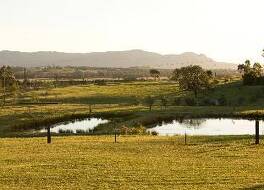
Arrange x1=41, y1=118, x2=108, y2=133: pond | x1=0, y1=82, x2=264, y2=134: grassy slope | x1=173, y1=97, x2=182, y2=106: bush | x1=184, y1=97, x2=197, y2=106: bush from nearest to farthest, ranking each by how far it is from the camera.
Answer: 1. x1=41, y1=118, x2=108, y2=133: pond
2. x1=0, y1=82, x2=264, y2=134: grassy slope
3. x1=184, y1=97, x2=197, y2=106: bush
4. x1=173, y1=97, x2=182, y2=106: bush

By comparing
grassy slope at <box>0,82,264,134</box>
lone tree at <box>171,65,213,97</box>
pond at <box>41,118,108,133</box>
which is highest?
lone tree at <box>171,65,213,97</box>

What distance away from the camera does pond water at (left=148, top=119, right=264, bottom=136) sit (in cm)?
7588

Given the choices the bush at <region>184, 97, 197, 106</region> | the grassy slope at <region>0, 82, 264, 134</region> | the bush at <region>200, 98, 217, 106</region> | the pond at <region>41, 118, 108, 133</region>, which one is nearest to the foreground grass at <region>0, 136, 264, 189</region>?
the pond at <region>41, 118, 108, 133</region>

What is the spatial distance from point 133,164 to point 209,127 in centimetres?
4748

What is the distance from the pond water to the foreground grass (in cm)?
2300

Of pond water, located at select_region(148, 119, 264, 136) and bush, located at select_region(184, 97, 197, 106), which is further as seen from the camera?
bush, located at select_region(184, 97, 197, 106)

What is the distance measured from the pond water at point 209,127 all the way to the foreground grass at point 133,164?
22997mm

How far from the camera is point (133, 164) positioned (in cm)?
3762

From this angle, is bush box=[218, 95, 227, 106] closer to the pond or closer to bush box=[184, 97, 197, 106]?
bush box=[184, 97, 197, 106]

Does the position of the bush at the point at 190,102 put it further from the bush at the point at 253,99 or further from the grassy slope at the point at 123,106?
the bush at the point at 253,99

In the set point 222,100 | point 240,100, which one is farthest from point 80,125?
point 240,100

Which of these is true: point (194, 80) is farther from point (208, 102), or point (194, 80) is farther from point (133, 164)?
point (133, 164)

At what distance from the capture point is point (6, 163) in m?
38.7

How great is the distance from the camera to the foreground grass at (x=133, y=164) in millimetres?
31234
